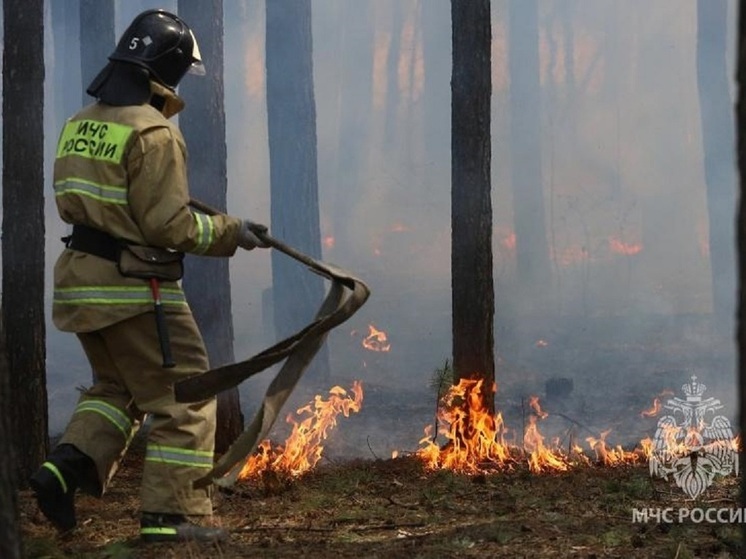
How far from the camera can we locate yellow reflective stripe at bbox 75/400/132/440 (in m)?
4.72

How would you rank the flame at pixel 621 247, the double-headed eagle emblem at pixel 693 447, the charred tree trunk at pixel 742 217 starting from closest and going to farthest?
the charred tree trunk at pixel 742 217
the double-headed eagle emblem at pixel 693 447
the flame at pixel 621 247

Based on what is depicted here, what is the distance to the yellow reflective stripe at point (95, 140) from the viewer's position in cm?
457

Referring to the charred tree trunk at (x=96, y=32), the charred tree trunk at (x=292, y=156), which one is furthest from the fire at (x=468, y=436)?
the charred tree trunk at (x=96, y=32)

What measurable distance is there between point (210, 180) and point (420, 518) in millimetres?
3706

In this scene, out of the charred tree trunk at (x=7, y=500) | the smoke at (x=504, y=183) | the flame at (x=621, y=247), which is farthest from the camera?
the flame at (x=621, y=247)

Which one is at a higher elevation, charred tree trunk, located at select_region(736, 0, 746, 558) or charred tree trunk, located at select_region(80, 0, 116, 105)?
charred tree trunk, located at select_region(80, 0, 116, 105)

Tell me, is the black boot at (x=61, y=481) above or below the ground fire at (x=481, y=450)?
above

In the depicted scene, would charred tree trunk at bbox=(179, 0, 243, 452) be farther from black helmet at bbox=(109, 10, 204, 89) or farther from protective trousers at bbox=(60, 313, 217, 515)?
black helmet at bbox=(109, 10, 204, 89)

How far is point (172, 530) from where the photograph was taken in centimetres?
458

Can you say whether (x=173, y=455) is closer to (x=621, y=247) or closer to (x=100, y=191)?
(x=100, y=191)

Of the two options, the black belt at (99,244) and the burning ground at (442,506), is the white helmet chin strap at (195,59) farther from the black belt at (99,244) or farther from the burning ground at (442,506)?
the burning ground at (442,506)

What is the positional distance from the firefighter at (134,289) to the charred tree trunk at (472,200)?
2.68m

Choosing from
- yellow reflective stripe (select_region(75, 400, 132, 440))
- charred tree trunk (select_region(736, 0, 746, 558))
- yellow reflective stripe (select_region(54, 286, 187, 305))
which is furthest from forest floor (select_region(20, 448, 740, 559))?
charred tree trunk (select_region(736, 0, 746, 558))

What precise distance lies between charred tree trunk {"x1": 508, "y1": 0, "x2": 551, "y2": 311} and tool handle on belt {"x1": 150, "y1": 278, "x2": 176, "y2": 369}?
19.6 metres
